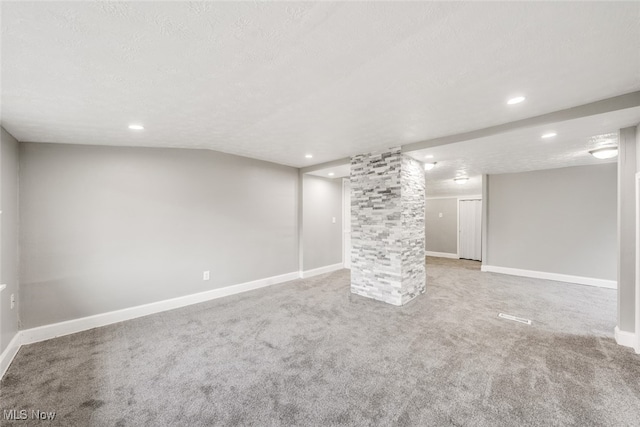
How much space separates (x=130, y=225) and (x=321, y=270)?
12.1 ft

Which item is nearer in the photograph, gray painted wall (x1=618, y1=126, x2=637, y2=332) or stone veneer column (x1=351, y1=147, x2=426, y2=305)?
gray painted wall (x1=618, y1=126, x2=637, y2=332)

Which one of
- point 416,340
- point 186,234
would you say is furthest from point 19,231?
point 416,340

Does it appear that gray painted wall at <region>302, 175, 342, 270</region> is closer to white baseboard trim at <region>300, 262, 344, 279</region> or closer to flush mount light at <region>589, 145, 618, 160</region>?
white baseboard trim at <region>300, 262, 344, 279</region>

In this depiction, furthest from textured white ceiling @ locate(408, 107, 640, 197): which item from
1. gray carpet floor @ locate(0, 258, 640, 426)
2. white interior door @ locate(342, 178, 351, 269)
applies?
gray carpet floor @ locate(0, 258, 640, 426)

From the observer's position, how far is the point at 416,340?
2746 mm

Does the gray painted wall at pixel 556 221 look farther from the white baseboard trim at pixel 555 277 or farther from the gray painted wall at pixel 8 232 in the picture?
the gray painted wall at pixel 8 232

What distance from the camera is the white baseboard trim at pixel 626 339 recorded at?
2.58 meters

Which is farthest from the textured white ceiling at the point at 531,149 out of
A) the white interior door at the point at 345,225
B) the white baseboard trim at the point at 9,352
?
the white baseboard trim at the point at 9,352

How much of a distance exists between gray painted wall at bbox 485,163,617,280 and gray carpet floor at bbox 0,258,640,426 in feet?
5.34

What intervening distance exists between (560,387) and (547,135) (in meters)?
2.61

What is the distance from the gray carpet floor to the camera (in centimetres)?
175

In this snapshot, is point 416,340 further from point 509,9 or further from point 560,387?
point 509,9

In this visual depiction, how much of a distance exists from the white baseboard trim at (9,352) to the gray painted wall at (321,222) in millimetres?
3934

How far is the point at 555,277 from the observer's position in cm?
522
